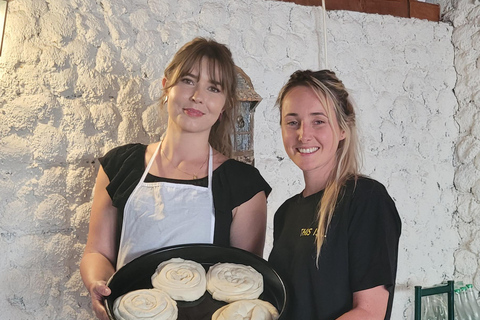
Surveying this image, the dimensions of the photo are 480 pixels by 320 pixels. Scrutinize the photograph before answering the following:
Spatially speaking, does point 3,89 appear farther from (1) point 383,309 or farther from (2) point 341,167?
(1) point 383,309

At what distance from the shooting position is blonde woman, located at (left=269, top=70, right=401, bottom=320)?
52.2 inches

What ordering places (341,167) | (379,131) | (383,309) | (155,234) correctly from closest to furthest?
1. (383,309)
2. (341,167)
3. (155,234)
4. (379,131)

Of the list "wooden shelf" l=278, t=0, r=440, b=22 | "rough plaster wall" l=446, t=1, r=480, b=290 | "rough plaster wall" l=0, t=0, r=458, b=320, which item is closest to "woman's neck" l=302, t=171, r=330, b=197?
"rough plaster wall" l=0, t=0, r=458, b=320

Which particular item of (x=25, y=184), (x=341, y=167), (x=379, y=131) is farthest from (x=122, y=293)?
(x=379, y=131)

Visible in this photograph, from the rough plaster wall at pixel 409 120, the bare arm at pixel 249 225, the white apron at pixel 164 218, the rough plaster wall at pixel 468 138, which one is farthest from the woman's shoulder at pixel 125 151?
the rough plaster wall at pixel 468 138

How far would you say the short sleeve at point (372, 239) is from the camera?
1.31m

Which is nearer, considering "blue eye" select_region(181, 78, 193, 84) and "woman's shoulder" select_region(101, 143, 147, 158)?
"blue eye" select_region(181, 78, 193, 84)

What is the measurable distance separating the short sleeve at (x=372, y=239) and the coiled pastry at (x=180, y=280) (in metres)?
0.43

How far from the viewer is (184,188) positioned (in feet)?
5.86

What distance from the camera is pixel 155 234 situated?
1.73 m

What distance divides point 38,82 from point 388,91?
6.16 feet

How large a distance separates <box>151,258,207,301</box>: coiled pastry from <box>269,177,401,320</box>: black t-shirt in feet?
0.79

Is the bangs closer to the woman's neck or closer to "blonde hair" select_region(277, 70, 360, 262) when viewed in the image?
"blonde hair" select_region(277, 70, 360, 262)

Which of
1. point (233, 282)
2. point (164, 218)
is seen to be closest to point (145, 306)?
point (233, 282)
